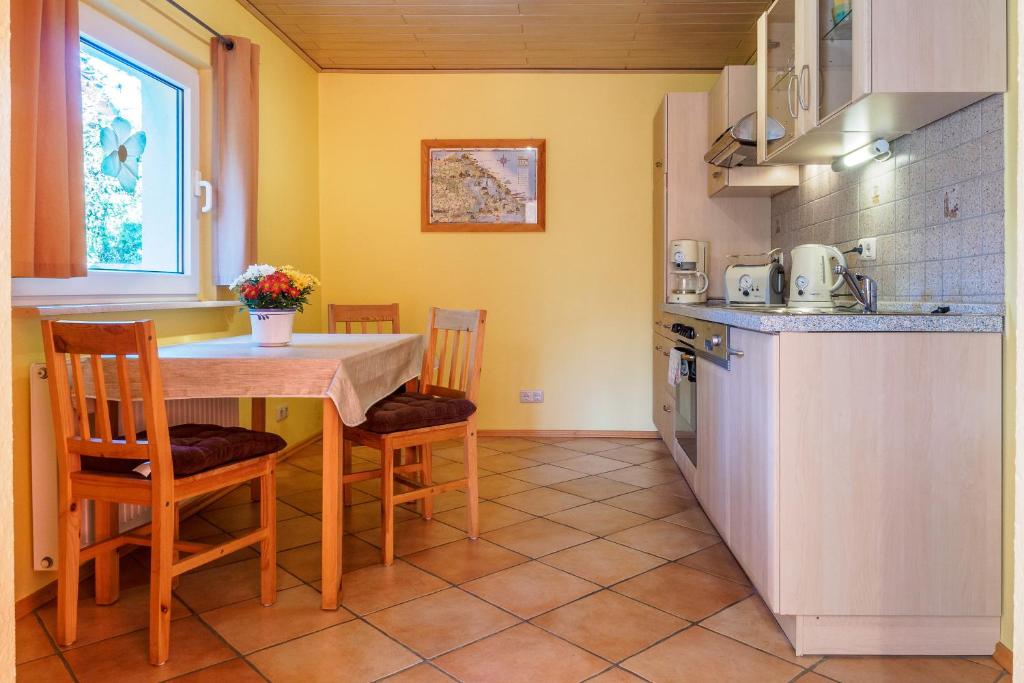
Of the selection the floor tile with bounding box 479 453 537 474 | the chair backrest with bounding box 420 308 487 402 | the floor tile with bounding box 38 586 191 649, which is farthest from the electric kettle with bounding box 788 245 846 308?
the floor tile with bounding box 38 586 191 649

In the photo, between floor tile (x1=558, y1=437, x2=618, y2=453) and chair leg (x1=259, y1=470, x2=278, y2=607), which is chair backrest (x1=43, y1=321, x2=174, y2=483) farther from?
floor tile (x1=558, y1=437, x2=618, y2=453)

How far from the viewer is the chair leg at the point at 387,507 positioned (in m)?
2.53

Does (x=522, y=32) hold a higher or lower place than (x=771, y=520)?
higher

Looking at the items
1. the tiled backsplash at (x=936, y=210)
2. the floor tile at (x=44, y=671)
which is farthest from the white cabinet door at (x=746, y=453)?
the floor tile at (x=44, y=671)

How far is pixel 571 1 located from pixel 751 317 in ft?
7.51

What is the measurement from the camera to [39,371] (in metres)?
2.15

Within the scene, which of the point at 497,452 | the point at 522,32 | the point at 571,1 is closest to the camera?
the point at 571,1

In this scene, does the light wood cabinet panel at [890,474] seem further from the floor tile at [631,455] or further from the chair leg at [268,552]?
the floor tile at [631,455]

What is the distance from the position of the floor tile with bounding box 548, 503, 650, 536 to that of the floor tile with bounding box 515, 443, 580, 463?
0.93m

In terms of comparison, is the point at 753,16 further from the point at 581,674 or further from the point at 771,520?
the point at 581,674

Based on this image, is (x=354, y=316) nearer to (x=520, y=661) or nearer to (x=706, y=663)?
(x=520, y=661)

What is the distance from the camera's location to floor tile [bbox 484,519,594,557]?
8.86 ft

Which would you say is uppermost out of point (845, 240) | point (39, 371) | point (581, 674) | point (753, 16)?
point (753, 16)

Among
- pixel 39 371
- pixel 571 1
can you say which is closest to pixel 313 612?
pixel 39 371
